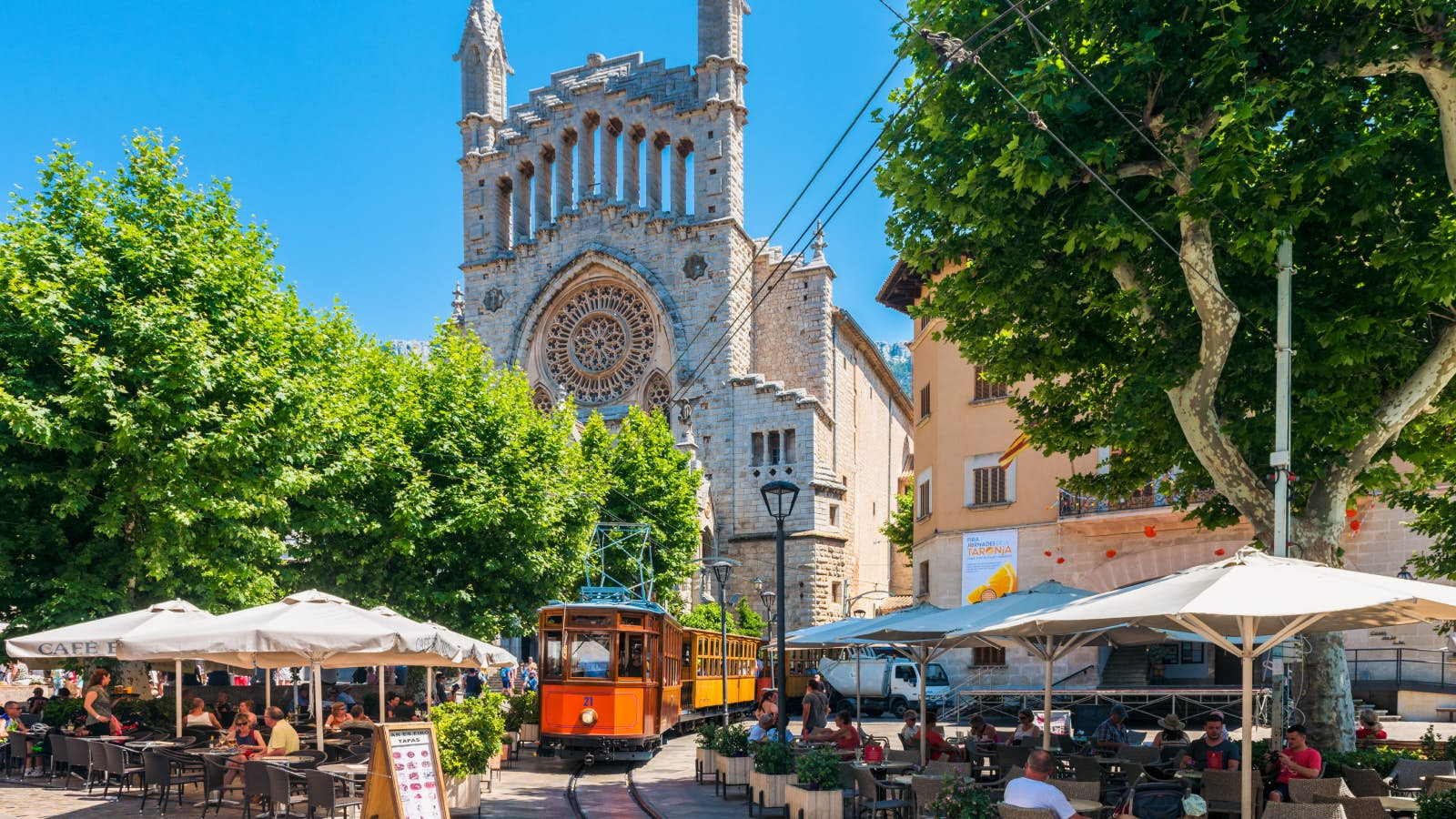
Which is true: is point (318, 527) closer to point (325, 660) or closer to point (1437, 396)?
point (325, 660)

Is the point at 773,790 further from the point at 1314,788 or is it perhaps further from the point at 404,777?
the point at 1314,788

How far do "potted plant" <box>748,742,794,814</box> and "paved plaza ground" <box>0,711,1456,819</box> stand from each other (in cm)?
59

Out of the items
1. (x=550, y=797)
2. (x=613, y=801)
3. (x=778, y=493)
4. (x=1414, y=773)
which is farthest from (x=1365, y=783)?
(x=550, y=797)

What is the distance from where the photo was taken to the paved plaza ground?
12.8m

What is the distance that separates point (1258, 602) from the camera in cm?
764

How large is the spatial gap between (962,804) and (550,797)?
24.9 ft

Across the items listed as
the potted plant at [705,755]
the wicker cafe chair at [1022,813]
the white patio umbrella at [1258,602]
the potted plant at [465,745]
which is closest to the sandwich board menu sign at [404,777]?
the potted plant at [465,745]

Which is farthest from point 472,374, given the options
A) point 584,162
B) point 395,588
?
point 584,162

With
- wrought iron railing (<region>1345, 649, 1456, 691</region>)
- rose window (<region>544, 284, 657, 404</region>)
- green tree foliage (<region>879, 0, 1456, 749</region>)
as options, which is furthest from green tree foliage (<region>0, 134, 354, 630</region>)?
rose window (<region>544, 284, 657, 404</region>)

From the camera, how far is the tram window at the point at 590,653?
59.8ft

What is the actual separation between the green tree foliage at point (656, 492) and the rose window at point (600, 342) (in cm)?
763

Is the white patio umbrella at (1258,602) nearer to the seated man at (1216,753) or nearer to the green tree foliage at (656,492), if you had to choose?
the seated man at (1216,753)

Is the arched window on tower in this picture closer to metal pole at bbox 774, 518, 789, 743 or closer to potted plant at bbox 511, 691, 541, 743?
potted plant at bbox 511, 691, 541, 743

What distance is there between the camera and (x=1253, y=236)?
10.7 m
